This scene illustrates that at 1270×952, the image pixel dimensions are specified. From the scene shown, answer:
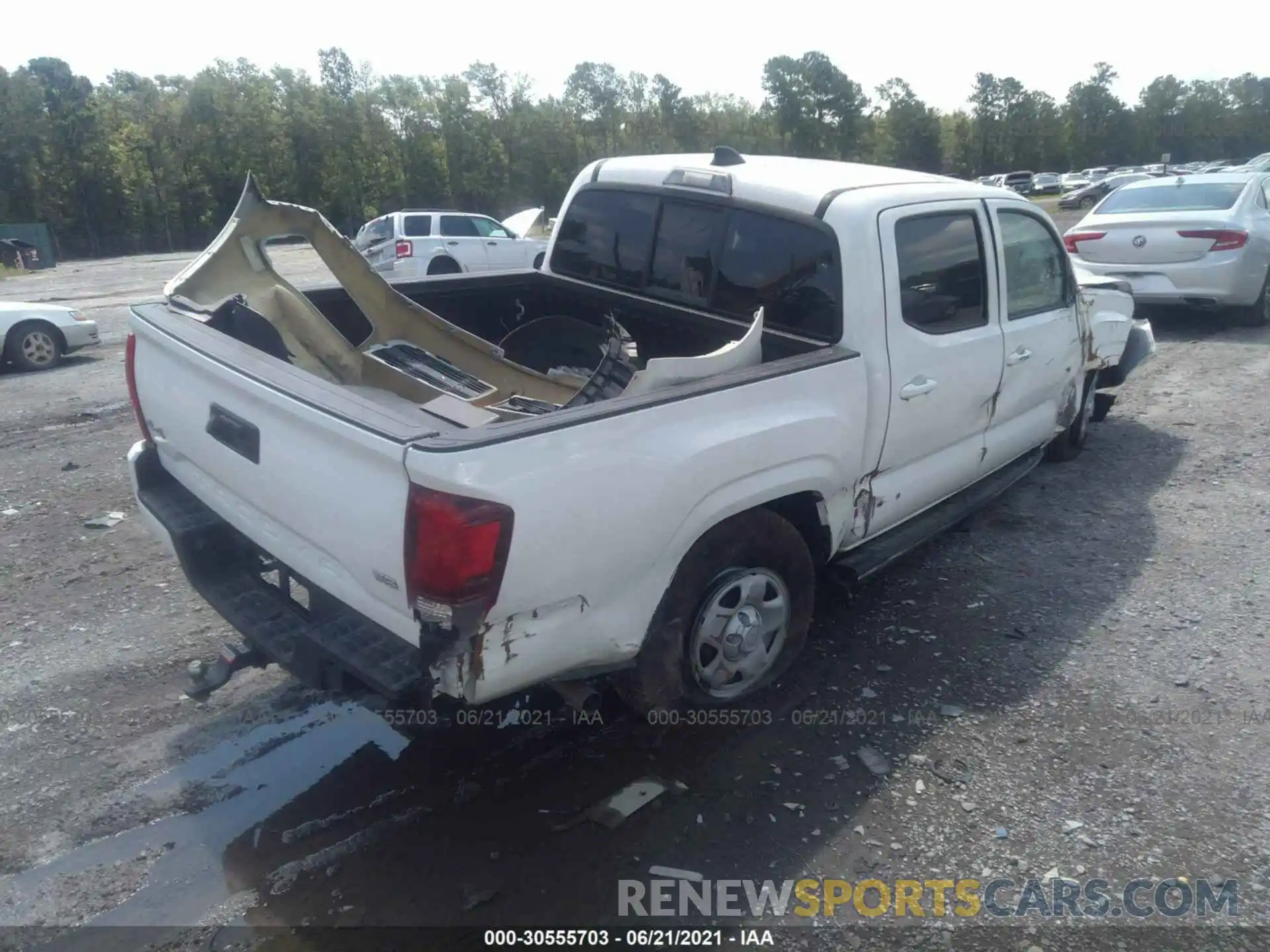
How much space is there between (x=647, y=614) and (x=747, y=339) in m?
1.09

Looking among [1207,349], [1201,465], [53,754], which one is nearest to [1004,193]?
[1201,465]

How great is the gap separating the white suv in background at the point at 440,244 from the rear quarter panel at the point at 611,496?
1472cm

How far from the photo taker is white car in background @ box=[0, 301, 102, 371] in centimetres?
1039

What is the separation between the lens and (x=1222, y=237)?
9.64 metres

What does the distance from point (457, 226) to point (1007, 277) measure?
634 inches

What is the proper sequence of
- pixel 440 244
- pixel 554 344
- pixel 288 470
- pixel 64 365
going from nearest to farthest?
pixel 288 470, pixel 554 344, pixel 64 365, pixel 440 244

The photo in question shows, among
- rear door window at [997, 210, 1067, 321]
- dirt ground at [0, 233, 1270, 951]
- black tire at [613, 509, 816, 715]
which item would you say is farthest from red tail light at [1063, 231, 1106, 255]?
black tire at [613, 509, 816, 715]

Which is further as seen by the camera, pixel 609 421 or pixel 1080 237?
pixel 1080 237

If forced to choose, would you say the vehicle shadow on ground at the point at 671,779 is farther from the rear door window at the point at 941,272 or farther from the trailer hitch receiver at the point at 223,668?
the rear door window at the point at 941,272

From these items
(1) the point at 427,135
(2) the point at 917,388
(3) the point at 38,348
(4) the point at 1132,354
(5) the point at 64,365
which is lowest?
(5) the point at 64,365

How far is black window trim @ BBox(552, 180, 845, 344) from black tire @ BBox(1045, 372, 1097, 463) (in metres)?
3.28

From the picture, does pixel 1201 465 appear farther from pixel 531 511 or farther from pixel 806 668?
pixel 531 511

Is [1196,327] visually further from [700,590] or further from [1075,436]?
[700,590]

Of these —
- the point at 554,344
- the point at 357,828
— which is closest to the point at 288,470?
the point at 357,828
